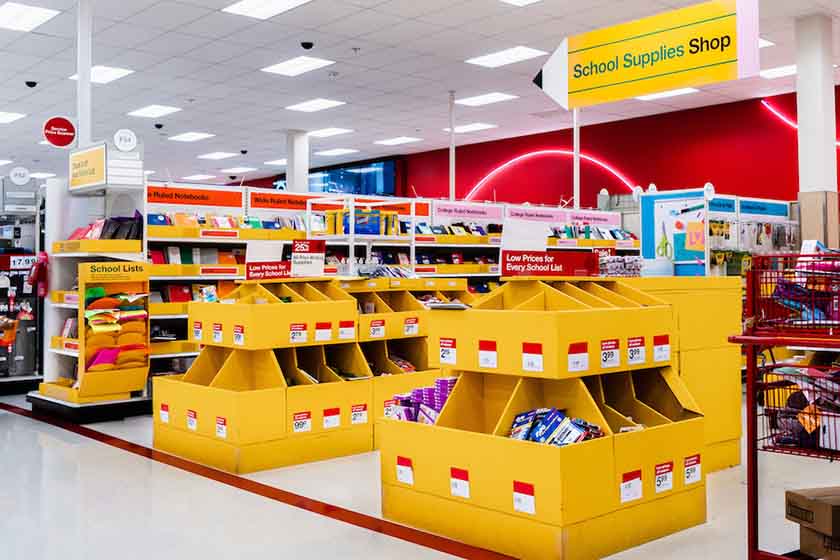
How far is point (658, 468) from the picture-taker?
3684mm

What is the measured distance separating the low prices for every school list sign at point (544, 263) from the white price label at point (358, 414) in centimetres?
191

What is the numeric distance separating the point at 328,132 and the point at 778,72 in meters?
8.46

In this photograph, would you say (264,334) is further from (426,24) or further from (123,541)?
(426,24)

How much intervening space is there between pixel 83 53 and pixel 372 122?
26.0 ft

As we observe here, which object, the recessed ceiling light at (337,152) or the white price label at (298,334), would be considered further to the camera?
the recessed ceiling light at (337,152)

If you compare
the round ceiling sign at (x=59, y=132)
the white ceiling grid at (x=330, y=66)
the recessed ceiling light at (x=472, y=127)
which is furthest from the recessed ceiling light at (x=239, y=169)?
the round ceiling sign at (x=59, y=132)

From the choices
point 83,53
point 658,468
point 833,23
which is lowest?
point 658,468

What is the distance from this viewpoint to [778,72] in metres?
11.7

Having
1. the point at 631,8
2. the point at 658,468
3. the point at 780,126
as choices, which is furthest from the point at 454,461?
the point at 780,126

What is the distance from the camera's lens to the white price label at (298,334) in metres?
5.23

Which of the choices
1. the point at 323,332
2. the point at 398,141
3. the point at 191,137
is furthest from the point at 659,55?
the point at 191,137

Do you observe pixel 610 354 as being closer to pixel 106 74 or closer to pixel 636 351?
pixel 636 351

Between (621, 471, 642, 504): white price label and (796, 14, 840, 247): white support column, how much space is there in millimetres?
7177

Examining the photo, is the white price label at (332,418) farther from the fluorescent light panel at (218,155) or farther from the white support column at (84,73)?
the fluorescent light panel at (218,155)
